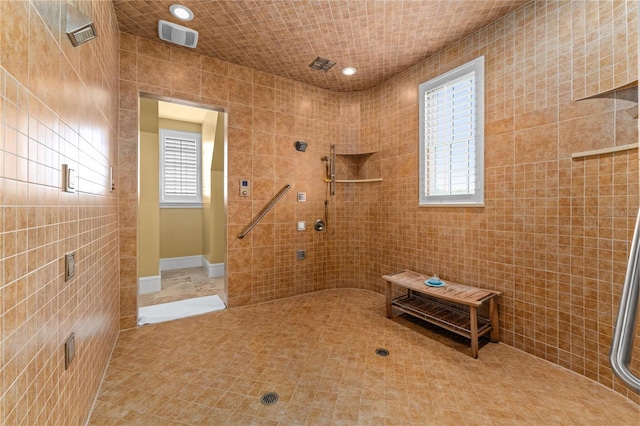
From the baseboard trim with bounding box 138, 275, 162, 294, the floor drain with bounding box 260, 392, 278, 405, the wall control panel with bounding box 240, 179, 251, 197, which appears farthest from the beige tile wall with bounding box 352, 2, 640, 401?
the baseboard trim with bounding box 138, 275, 162, 294

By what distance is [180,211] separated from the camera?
544 cm

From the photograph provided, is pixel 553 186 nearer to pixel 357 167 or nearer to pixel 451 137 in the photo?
pixel 451 137

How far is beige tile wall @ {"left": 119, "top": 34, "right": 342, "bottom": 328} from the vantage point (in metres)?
2.73

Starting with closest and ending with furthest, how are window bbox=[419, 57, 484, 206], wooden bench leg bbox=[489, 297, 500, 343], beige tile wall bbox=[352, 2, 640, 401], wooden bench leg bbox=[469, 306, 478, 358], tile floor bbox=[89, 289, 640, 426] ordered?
tile floor bbox=[89, 289, 640, 426] → beige tile wall bbox=[352, 2, 640, 401] → wooden bench leg bbox=[469, 306, 478, 358] → wooden bench leg bbox=[489, 297, 500, 343] → window bbox=[419, 57, 484, 206]

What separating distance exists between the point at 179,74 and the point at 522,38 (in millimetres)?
3274

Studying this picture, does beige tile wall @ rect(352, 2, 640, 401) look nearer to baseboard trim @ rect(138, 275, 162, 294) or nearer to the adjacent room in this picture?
the adjacent room

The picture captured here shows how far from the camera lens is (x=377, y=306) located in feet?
11.0

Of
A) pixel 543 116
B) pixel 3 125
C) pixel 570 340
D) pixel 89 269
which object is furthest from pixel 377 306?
pixel 3 125

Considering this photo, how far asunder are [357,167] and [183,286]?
3237 millimetres

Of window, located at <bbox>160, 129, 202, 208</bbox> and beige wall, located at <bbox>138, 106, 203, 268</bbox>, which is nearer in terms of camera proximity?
beige wall, located at <bbox>138, 106, 203, 268</bbox>

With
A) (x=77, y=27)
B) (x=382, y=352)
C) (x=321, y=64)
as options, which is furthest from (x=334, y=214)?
(x=77, y=27)

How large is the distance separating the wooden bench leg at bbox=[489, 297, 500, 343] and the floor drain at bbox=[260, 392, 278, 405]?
6.36ft

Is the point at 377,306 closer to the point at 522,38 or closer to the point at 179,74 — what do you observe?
the point at 522,38

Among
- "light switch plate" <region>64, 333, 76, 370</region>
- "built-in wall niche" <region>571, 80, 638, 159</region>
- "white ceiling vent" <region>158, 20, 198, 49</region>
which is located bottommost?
"light switch plate" <region>64, 333, 76, 370</region>
